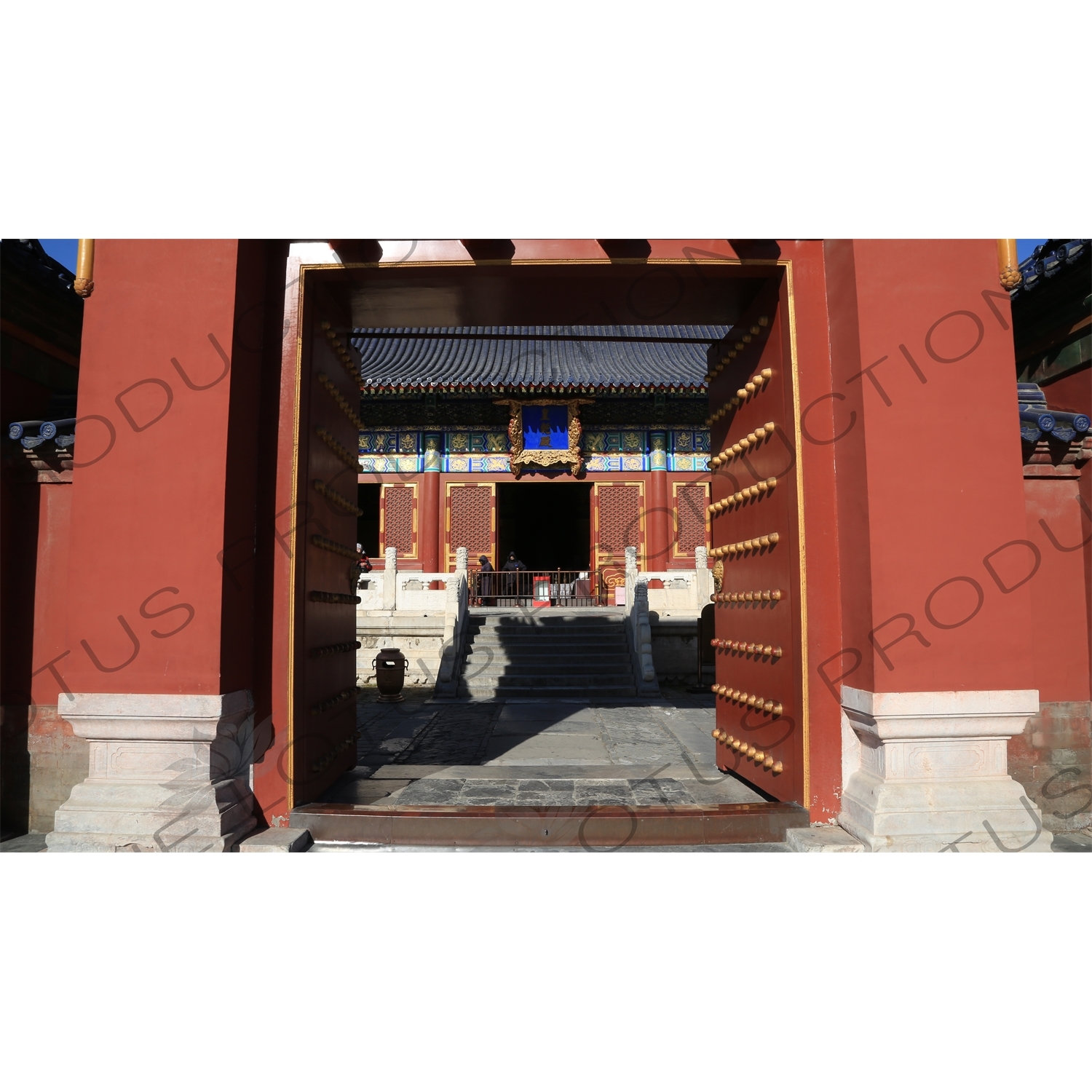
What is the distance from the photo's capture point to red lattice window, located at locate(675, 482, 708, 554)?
15.0 metres

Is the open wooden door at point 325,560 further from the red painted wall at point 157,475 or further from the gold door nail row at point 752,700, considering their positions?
the gold door nail row at point 752,700

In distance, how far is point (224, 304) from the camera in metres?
3.02

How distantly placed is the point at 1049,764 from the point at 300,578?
3.86 metres

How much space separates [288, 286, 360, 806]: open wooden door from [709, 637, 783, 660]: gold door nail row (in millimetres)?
2274

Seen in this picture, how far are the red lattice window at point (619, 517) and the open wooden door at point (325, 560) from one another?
1083 centimetres

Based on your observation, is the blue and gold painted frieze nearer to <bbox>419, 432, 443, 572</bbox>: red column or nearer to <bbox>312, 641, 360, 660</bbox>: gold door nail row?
<bbox>419, 432, 443, 572</bbox>: red column

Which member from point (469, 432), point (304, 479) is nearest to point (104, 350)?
point (304, 479)

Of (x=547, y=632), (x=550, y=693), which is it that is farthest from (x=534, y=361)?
(x=550, y=693)

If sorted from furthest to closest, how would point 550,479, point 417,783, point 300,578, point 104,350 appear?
point 550,479
point 417,783
point 300,578
point 104,350

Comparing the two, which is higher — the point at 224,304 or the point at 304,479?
the point at 224,304

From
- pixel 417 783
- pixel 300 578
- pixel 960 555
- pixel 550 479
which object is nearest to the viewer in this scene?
pixel 960 555

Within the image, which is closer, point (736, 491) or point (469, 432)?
point (736, 491)

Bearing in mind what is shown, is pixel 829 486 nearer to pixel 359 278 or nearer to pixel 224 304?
pixel 359 278

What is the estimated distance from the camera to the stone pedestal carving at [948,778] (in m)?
2.66
